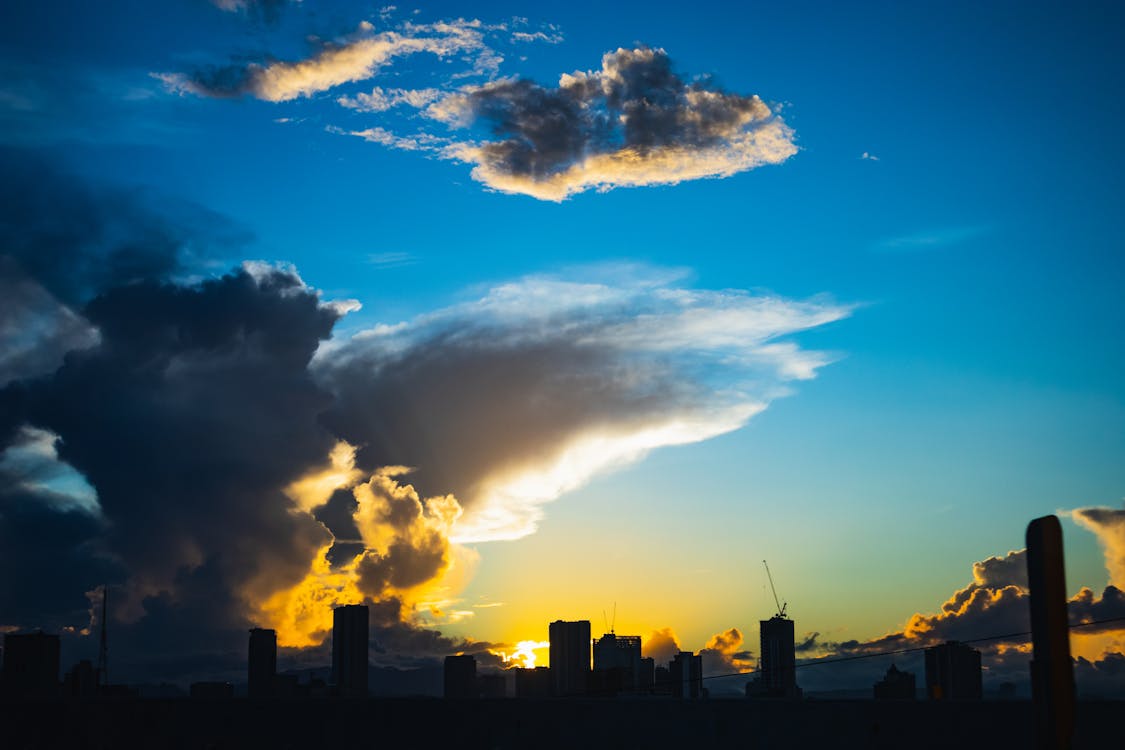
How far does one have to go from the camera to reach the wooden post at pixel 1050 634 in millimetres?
7758

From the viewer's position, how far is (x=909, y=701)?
62062mm

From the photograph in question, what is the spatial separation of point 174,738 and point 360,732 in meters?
17.6

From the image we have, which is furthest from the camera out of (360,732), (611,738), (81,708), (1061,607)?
(81,708)

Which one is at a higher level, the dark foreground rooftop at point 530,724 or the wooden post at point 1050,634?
the wooden post at point 1050,634

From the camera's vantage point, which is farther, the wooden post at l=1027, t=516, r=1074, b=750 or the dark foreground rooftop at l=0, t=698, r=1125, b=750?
the dark foreground rooftop at l=0, t=698, r=1125, b=750

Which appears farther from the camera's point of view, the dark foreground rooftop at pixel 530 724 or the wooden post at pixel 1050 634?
Result: the dark foreground rooftop at pixel 530 724

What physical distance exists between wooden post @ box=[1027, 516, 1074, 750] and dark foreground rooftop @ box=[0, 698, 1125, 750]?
183 feet

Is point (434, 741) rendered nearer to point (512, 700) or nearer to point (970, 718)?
point (512, 700)

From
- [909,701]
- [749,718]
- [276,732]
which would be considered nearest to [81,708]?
[276,732]

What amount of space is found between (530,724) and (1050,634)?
74.4 meters

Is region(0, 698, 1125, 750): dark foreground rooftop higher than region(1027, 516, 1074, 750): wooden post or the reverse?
the reverse

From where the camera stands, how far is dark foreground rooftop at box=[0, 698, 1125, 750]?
60188 mm

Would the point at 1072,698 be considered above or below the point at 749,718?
above

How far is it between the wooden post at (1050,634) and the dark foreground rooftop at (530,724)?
55775mm
